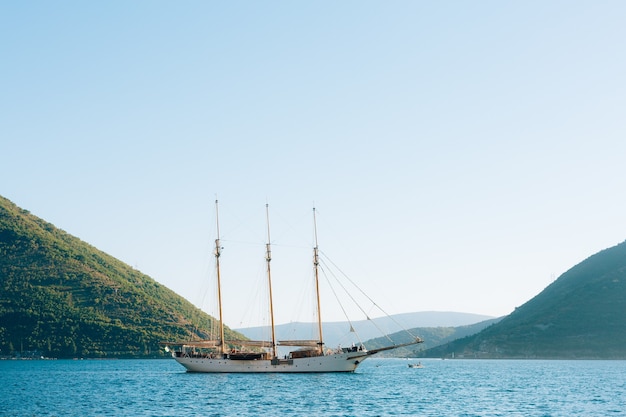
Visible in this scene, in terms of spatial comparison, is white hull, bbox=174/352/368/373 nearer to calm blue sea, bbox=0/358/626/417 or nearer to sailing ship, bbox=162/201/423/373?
sailing ship, bbox=162/201/423/373

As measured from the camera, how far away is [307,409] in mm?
71438

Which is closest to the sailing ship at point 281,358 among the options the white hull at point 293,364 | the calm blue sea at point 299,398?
the white hull at point 293,364

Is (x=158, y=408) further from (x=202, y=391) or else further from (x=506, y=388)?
(x=506, y=388)

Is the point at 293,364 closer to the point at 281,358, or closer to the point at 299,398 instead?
the point at 281,358

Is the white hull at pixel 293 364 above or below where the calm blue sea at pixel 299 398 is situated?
above

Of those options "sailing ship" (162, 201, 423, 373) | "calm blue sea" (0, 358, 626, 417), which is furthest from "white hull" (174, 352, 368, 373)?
"calm blue sea" (0, 358, 626, 417)

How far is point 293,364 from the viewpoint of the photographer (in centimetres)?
12712

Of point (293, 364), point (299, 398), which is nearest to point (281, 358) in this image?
point (293, 364)

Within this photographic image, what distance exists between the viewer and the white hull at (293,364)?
126750mm

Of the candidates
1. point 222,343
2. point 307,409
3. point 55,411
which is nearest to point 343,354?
point 222,343

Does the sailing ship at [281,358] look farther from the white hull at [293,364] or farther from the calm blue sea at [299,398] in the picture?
the calm blue sea at [299,398]

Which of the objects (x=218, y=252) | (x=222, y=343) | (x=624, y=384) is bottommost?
(x=624, y=384)

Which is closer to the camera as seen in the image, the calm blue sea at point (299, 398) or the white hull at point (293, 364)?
the calm blue sea at point (299, 398)

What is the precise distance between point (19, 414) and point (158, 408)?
13516 mm
